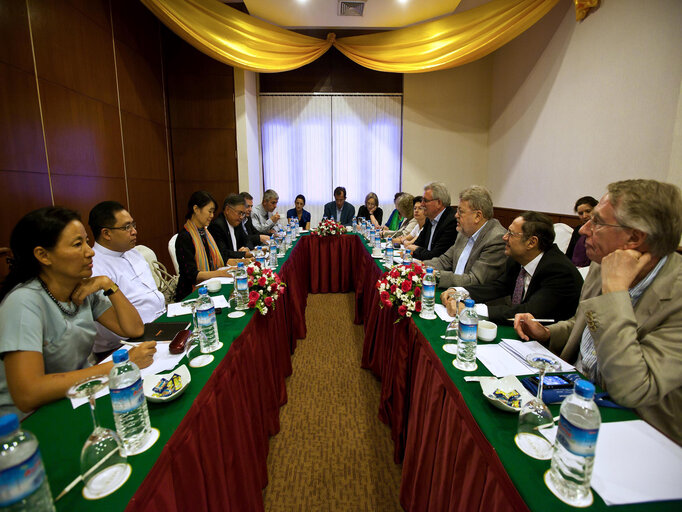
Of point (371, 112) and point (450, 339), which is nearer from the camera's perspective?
point (450, 339)

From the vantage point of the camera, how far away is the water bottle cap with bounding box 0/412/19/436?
572 millimetres

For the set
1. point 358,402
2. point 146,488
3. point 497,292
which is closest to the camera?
point 146,488

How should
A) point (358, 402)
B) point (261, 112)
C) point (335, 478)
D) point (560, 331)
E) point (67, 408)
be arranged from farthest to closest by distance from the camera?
point (261, 112)
point (358, 402)
point (335, 478)
point (560, 331)
point (67, 408)

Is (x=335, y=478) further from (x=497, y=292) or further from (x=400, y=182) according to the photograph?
(x=400, y=182)

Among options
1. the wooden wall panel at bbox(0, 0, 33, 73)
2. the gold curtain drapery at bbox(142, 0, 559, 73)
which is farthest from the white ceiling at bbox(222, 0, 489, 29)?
the wooden wall panel at bbox(0, 0, 33, 73)

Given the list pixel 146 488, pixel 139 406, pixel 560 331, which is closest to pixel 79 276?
pixel 139 406

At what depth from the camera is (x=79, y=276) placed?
4.15 feet

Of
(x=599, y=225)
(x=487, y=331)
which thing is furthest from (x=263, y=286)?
(x=599, y=225)

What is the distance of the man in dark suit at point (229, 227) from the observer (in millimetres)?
3391

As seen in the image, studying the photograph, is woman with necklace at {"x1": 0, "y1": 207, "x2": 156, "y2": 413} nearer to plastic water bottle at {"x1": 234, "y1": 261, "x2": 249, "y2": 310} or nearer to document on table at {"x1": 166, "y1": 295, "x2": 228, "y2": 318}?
document on table at {"x1": 166, "y1": 295, "x2": 228, "y2": 318}

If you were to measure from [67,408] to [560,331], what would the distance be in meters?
1.85

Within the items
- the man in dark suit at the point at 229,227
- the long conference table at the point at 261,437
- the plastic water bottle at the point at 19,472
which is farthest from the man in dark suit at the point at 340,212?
the plastic water bottle at the point at 19,472

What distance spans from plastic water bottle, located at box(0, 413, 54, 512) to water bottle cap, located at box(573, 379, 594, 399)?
1.05 meters

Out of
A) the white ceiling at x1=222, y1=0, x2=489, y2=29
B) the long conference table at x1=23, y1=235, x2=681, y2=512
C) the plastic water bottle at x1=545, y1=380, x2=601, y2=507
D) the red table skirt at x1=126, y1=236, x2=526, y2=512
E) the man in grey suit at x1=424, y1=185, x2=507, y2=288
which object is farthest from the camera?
the white ceiling at x1=222, y1=0, x2=489, y2=29
